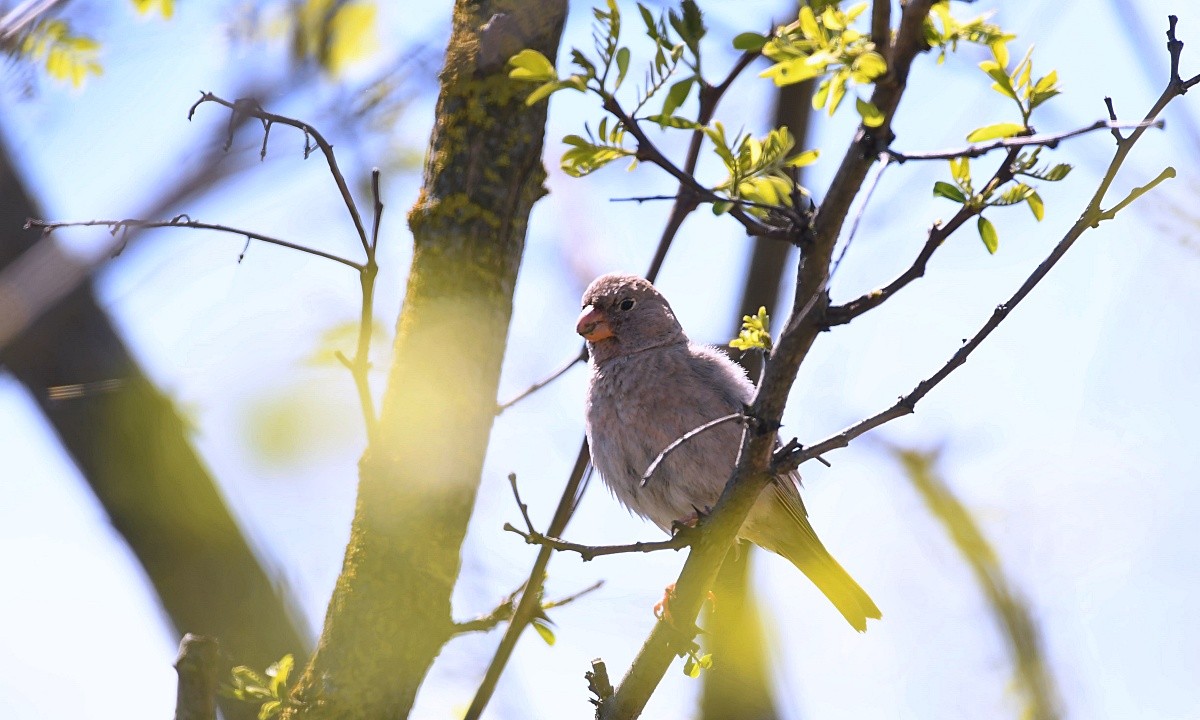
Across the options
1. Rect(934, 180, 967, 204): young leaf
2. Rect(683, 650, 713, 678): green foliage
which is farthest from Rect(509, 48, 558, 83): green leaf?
Rect(683, 650, 713, 678): green foliage

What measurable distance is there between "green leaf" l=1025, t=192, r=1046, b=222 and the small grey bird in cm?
208

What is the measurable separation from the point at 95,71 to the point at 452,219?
176cm

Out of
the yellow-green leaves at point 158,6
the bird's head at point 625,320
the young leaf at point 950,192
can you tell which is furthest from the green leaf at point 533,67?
the bird's head at point 625,320

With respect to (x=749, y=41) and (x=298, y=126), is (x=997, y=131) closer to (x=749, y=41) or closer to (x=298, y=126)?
(x=749, y=41)

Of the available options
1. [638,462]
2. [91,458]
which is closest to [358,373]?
[638,462]

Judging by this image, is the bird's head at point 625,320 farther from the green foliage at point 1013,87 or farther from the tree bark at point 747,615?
the green foliage at point 1013,87

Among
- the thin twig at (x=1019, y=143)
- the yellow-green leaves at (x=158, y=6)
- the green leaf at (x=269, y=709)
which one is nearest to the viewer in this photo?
the thin twig at (x=1019, y=143)

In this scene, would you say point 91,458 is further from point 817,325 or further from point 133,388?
point 817,325

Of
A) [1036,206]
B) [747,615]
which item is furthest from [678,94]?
[747,615]

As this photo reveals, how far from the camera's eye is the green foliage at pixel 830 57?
6.68ft

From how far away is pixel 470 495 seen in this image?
156 inches

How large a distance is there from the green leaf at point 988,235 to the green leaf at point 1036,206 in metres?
0.09

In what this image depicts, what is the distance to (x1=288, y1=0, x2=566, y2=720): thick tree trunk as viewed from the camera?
12.0 feet

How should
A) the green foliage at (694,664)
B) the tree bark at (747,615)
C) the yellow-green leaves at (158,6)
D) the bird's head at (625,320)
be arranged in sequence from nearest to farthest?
the green foliage at (694,664)
the yellow-green leaves at (158,6)
the tree bark at (747,615)
the bird's head at (625,320)
